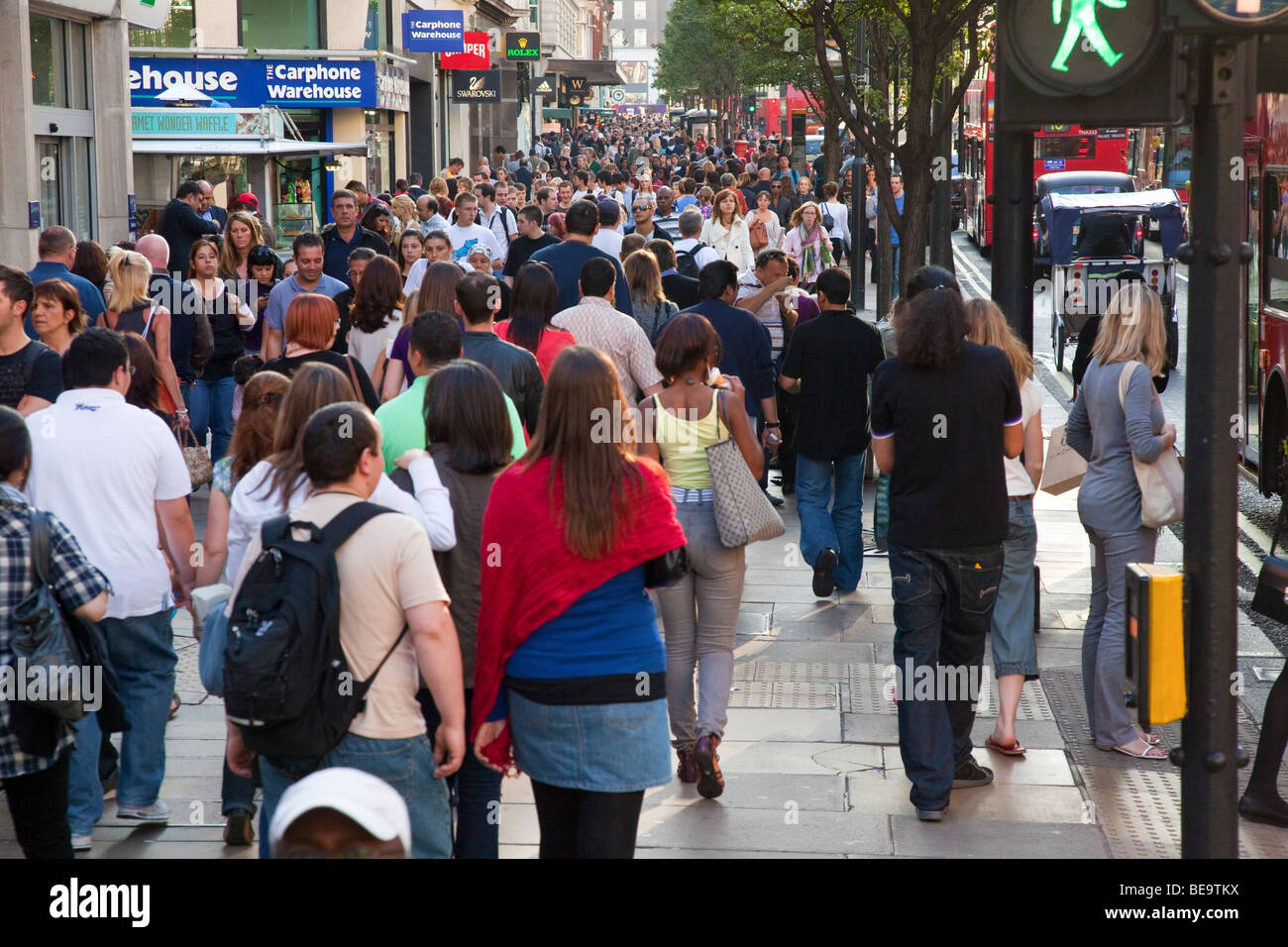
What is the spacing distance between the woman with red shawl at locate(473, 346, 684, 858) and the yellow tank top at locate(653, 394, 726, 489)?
2025mm

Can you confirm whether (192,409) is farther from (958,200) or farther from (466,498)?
(958,200)

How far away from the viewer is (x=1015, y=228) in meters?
7.48

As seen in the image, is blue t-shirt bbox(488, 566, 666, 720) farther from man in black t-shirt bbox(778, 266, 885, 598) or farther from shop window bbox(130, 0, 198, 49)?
shop window bbox(130, 0, 198, 49)

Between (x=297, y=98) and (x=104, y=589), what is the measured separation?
2357 cm

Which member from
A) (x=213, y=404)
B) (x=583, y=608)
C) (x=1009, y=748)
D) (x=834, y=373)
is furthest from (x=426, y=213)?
(x=583, y=608)

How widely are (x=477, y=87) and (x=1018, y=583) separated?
122 feet

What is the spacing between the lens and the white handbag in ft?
20.5

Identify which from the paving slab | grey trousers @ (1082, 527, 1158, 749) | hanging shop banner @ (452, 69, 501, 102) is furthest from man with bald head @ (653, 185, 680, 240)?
hanging shop banner @ (452, 69, 501, 102)

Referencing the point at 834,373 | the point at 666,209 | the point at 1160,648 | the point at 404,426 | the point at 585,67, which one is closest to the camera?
the point at 1160,648

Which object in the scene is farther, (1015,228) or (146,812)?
(1015,228)

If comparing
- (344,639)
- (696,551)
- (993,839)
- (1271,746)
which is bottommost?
(993,839)

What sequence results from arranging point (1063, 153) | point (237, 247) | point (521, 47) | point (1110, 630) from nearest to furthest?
point (1110, 630) → point (237, 247) → point (1063, 153) → point (521, 47)

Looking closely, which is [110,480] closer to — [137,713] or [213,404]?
[137,713]

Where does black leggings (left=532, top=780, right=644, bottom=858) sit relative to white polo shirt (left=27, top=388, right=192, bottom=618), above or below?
below
